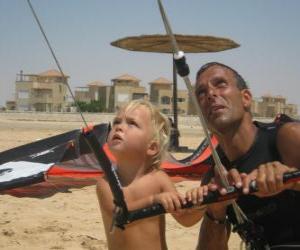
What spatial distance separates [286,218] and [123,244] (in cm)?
77

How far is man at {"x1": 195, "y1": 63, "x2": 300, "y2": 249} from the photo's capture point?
74.5 inches

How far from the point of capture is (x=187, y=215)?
2066 mm

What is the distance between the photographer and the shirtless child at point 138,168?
7.33ft

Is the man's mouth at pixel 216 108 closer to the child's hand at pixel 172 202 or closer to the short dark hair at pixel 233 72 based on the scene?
the short dark hair at pixel 233 72

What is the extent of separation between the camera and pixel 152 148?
232 cm

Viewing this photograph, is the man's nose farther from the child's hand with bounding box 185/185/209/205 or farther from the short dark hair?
the child's hand with bounding box 185/185/209/205

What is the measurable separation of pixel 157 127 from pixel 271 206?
0.70 metres

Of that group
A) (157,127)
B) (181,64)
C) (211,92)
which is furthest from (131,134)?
(181,64)

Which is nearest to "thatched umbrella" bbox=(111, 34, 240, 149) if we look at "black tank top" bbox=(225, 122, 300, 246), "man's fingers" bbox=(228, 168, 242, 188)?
"black tank top" bbox=(225, 122, 300, 246)

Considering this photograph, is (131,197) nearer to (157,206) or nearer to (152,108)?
(152,108)

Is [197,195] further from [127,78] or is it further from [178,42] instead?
[127,78]

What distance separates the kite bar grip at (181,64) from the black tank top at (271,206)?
0.75 meters

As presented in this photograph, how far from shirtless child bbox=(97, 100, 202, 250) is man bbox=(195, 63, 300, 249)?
12.2 inches

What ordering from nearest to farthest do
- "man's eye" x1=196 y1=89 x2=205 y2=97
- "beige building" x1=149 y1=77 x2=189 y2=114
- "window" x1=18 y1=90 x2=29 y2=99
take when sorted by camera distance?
"man's eye" x1=196 y1=89 x2=205 y2=97
"beige building" x1=149 y1=77 x2=189 y2=114
"window" x1=18 y1=90 x2=29 y2=99
